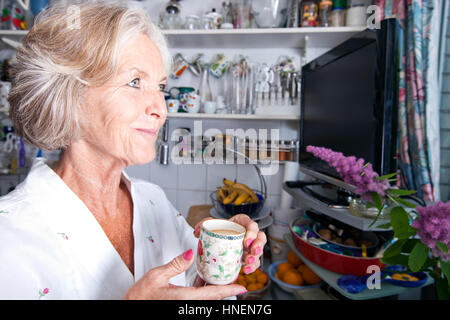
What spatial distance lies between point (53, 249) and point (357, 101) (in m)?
1.00

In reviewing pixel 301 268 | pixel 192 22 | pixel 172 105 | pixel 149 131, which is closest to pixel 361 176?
pixel 149 131

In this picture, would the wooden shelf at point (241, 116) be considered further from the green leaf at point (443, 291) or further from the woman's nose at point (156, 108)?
the green leaf at point (443, 291)

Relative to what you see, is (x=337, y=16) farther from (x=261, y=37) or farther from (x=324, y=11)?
(x=261, y=37)

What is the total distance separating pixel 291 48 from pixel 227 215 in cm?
110

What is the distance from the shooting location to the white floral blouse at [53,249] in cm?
53

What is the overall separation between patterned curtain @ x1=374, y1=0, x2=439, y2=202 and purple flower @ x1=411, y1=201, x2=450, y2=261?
2.38 ft

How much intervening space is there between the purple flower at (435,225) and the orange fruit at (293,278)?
778 millimetres

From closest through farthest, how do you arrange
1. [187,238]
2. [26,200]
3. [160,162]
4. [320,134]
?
1. [26,200]
2. [187,238]
3. [320,134]
4. [160,162]

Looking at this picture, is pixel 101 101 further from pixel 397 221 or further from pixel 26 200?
pixel 397 221

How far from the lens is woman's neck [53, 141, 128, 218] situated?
2.30ft

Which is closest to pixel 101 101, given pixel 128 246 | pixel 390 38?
pixel 128 246

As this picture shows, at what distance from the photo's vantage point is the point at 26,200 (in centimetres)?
60

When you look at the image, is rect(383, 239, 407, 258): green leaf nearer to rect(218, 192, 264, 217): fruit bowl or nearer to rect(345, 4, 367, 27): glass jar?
rect(218, 192, 264, 217): fruit bowl

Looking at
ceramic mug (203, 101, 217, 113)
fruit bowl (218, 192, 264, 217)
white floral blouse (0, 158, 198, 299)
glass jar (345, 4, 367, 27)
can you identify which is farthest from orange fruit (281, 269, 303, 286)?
glass jar (345, 4, 367, 27)
